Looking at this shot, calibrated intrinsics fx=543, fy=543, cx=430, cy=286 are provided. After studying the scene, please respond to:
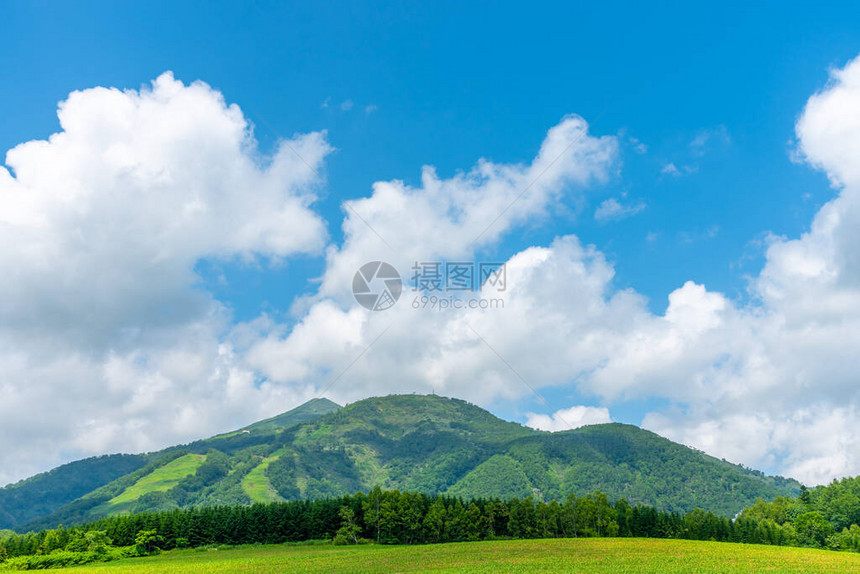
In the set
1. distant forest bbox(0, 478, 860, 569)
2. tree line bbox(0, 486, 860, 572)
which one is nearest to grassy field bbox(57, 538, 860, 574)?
distant forest bbox(0, 478, 860, 569)

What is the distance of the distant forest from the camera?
4176 inches

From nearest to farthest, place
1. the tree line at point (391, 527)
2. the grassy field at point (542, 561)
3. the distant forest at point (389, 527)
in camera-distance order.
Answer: the grassy field at point (542, 561) → the distant forest at point (389, 527) → the tree line at point (391, 527)

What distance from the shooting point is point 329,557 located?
78.8 meters

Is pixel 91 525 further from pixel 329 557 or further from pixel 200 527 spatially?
pixel 329 557

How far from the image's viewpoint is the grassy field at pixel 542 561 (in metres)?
63.8

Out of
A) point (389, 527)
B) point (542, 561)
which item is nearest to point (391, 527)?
point (389, 527)

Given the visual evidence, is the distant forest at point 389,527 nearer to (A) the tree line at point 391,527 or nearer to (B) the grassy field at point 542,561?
(A) the tree line at point 391,527

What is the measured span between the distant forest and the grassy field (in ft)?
55.7

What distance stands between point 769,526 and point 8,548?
531 feet

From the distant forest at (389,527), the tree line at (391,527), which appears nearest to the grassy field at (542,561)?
the distant forest at (389,527)

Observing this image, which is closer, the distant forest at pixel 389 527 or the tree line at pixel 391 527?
the distant forest at pixel 389 527

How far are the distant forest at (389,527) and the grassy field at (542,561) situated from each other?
16967 millimetres

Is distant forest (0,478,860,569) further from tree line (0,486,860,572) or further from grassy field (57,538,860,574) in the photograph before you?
grassy field (57,538,860,574)

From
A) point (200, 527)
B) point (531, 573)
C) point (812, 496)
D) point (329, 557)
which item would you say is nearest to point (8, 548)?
point (200, 527)
